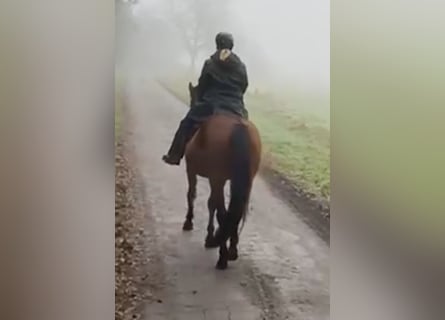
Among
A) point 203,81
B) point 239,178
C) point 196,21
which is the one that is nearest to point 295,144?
point 239,178

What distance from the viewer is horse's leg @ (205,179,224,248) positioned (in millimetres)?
1433

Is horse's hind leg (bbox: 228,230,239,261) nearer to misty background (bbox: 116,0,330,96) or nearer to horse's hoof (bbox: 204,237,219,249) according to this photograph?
horse's hoof (bbox: 204,237,219,249)

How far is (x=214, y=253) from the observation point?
143 cm

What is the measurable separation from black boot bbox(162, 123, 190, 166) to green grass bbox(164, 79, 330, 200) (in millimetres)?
169

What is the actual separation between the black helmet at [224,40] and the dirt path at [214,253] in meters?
0.17

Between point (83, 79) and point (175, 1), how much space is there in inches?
11.4

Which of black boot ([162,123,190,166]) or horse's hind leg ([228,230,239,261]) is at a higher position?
black boot ([162,123,190,166])

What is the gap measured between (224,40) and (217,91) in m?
0.12

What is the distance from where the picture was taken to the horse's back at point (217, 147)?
1.44m

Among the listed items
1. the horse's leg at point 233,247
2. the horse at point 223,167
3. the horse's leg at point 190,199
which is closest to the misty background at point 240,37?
the horse at point 223,167

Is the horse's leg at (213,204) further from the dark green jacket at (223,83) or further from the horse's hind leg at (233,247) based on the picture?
the dark green jacket at (223,83)

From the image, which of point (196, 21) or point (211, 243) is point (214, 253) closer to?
point (211, 243)

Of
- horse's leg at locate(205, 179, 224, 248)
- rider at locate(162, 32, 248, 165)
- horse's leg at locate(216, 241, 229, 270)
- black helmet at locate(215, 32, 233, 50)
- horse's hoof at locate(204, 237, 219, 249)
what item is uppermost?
black helmet at locate(215, 32, 233, 50)

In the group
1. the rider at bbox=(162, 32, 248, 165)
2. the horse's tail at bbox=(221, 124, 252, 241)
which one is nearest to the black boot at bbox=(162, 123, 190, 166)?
the rider at bbox=(162, 32, 248, 165)
